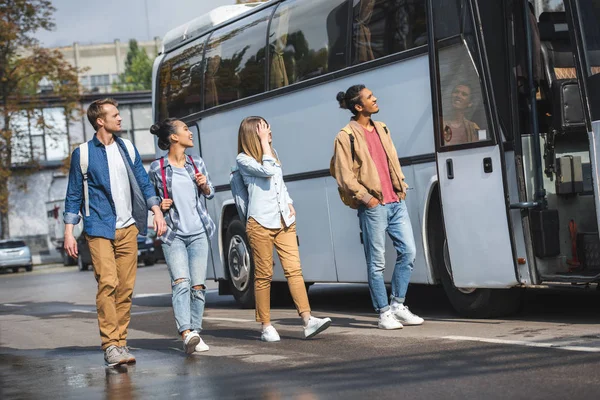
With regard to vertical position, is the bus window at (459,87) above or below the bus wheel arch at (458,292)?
above

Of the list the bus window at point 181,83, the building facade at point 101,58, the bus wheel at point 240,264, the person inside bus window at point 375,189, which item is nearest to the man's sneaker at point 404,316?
the person inside bus window at point 375,189

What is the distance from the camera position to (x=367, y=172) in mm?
9922

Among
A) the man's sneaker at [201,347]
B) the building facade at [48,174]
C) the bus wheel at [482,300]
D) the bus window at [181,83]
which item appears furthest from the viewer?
the building facade at [48,174]

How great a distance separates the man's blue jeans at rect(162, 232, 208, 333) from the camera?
935 cm

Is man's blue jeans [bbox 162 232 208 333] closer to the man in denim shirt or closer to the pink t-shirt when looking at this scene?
the man in denim shirt

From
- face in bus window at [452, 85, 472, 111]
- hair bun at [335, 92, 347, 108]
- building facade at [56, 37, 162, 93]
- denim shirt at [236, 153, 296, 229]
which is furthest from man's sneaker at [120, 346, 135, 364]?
building facade at [56, 37, 162, 93]

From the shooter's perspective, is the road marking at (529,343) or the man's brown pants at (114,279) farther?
the man's brown pants at (114,279)

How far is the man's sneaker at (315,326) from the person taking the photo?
935 centimetres

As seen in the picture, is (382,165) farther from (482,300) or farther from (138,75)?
(138,75)

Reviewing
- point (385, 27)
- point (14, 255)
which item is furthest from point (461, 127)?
point (14, 255)

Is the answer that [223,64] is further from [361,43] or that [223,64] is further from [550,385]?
[550,385]

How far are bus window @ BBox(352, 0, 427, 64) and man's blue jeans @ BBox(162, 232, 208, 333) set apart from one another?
9.14 feet

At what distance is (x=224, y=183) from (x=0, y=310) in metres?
5.31

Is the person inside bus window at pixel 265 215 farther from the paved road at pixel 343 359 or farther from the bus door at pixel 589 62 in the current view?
the bus door at pixel 589 62
